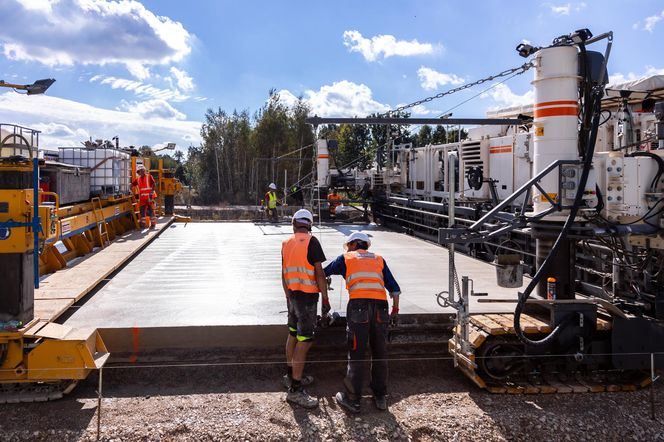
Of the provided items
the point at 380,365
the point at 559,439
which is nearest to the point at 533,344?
the point at 559,439

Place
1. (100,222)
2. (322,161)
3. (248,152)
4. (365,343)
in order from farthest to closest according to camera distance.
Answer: (248,152)
(322,161)
(100,222)
(365,343)

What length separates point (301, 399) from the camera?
5246mm

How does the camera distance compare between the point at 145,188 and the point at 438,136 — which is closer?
the point at 145,188

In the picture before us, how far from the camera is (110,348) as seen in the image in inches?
240

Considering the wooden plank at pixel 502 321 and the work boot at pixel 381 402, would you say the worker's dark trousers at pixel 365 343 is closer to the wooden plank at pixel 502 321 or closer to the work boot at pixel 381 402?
the work boot at pixel 381 402

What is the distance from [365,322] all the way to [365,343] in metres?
0.21

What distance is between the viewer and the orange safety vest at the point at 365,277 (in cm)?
529

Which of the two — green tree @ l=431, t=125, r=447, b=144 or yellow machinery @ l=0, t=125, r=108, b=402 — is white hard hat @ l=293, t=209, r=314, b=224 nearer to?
yellow machinery @ l=0, t=125, r=108, b=402

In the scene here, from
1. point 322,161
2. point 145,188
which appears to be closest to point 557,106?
point 145,188

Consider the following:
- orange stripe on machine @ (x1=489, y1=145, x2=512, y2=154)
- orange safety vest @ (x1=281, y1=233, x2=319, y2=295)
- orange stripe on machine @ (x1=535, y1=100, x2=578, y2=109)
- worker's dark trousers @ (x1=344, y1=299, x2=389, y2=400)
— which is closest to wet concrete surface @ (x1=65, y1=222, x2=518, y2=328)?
orange safety vest @ (x1=281, y1=233, x2=319, y2=295)

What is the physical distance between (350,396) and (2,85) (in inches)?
352

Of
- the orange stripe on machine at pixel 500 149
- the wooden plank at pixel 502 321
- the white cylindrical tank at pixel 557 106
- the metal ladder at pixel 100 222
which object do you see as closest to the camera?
the wooden plank at pixel 502 321

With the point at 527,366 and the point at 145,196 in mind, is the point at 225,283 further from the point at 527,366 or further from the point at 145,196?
the point at 145,196

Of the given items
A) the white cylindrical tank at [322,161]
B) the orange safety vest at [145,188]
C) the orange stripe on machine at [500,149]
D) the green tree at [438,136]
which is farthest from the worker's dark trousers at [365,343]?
the green tree at [438,136]
